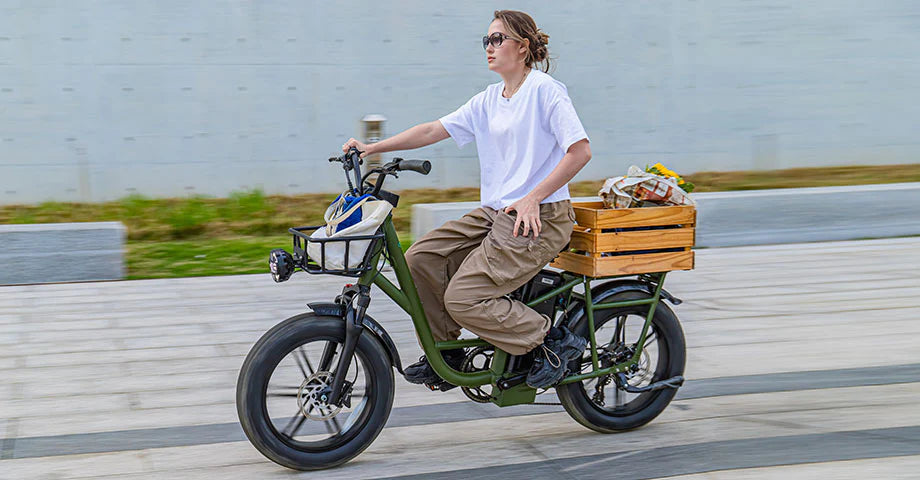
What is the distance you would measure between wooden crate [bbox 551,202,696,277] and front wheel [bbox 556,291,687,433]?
19 centimetres

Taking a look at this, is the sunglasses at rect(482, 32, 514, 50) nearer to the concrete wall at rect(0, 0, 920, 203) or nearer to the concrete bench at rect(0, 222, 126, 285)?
the concrete bench at rect(0, 222, 126, 285)

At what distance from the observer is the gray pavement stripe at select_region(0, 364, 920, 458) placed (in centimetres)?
416

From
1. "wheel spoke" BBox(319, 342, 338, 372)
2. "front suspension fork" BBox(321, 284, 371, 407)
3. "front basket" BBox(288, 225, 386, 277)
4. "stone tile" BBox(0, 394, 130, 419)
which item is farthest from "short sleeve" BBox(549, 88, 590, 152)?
"stone tile" BBox(0, 394, 130, 419)

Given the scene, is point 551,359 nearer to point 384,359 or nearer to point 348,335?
point 384,359

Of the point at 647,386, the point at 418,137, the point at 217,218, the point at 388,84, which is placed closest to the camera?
the point at 418,137

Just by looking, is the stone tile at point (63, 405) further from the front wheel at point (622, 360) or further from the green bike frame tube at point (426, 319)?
the front wheel at point (622, 360)

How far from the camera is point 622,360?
428 centimetres

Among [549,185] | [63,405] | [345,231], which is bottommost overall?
[63,405]

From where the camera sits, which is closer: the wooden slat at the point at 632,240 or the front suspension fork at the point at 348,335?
the front suspension fork at the point at 348,335

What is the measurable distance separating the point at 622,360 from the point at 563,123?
43.2 inches

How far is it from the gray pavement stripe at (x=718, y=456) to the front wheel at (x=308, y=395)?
0.92 feet

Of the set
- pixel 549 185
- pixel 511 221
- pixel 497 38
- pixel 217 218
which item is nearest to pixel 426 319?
pixel 511 221

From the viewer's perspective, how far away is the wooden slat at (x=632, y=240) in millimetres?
4008

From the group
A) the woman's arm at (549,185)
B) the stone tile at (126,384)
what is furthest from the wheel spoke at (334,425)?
the stone tile at (126,384)
